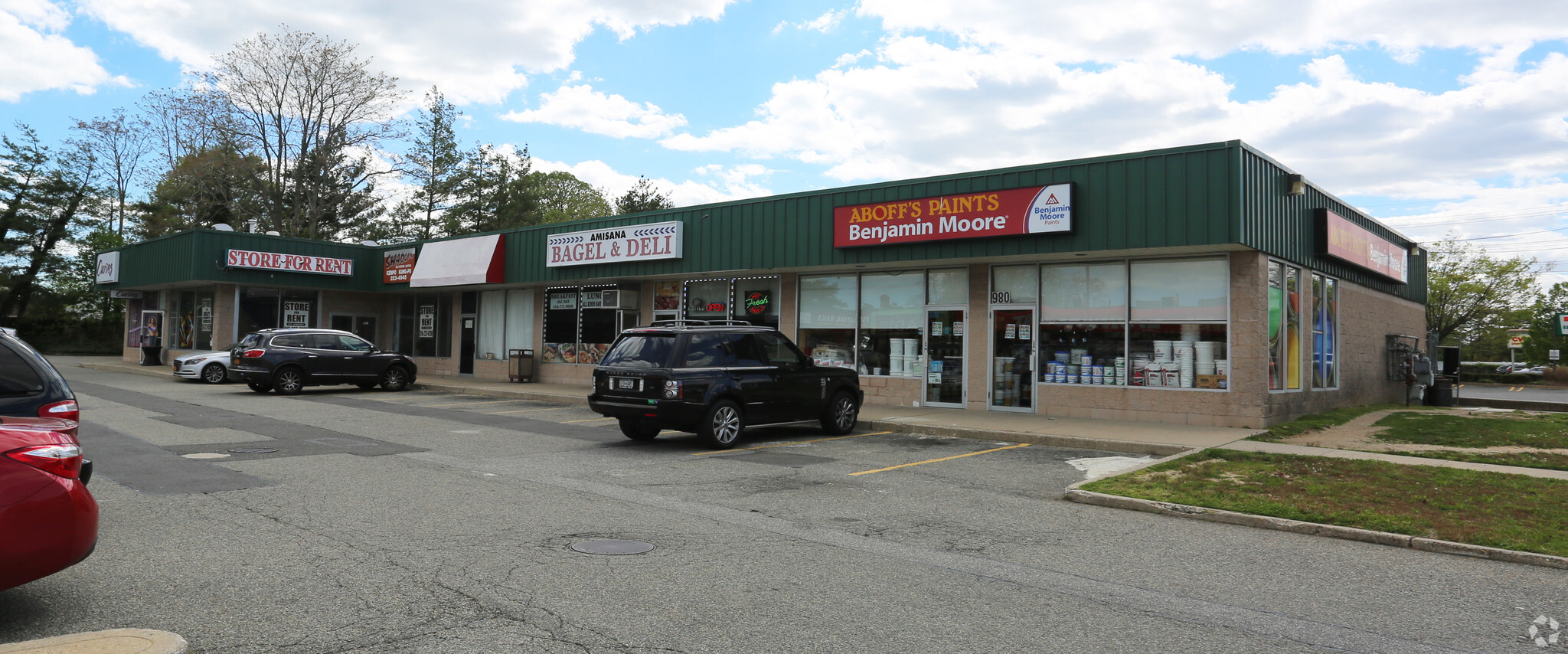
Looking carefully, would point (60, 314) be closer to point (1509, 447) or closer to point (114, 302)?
point (114, 302)

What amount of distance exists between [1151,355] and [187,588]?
1468 centimetres

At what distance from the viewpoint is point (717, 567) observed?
5.85 m

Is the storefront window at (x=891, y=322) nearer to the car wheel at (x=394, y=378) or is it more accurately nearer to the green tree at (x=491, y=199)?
the car wheel at (x=394, y=378)

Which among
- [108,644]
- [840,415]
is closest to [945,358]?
[840,415]

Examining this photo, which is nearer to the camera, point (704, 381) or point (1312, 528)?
point (1312, 528)

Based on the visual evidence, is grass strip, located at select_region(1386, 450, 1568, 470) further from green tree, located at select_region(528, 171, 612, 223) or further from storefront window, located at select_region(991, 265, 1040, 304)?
green tree, located at select_region(528, 171, 612, 223)

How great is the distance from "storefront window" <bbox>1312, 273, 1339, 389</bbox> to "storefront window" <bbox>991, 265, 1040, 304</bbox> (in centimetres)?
573

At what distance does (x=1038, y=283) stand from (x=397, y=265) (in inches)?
909

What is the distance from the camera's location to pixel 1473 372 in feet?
167

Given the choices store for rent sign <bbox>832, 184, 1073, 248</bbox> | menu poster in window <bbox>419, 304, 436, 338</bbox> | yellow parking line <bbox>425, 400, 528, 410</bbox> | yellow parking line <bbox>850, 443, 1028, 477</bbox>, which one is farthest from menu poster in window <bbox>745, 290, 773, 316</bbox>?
menu poster in window <bbox>419, 304, 436, 338</bbox>

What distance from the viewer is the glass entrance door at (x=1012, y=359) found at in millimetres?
17266

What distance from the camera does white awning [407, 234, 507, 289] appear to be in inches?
1043

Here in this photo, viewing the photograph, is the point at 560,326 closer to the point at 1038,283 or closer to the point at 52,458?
the point at 1038,283

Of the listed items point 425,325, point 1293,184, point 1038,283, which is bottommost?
point 425,325
